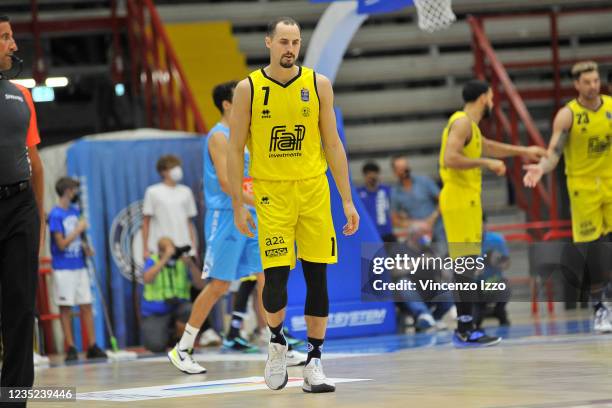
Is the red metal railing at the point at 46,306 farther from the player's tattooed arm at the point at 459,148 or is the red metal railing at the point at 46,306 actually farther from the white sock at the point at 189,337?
the player's tattooed arm at the point at 459,148

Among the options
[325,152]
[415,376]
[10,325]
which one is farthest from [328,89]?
[10,325]

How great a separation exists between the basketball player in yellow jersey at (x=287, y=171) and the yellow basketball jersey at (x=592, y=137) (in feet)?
12.1

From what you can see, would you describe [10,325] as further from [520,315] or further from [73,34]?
[73,34]

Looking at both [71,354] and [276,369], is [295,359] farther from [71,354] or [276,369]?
[71,354]

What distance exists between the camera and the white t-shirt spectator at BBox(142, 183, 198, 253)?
456 inches

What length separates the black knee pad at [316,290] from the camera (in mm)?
6324

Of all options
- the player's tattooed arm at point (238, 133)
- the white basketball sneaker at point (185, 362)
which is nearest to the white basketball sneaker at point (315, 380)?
the player's tattooed arm at point (238, 133)

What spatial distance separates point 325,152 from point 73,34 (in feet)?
34.1

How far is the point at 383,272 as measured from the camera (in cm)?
1102

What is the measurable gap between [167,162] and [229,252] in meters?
3.46

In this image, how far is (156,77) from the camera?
14094 millimetres

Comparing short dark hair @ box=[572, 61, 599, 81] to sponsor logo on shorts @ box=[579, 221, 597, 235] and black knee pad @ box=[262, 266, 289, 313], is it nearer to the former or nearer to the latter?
sponsor logo on shorts @ box=[579, 221, 597, 235]

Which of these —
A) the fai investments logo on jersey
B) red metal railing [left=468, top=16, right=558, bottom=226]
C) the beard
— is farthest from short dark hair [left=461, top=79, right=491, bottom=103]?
the beard

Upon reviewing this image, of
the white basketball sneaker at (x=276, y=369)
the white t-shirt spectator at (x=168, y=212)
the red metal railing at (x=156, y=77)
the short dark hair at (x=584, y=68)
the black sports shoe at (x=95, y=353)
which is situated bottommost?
the black sports shoe at (x=95, y=353)
